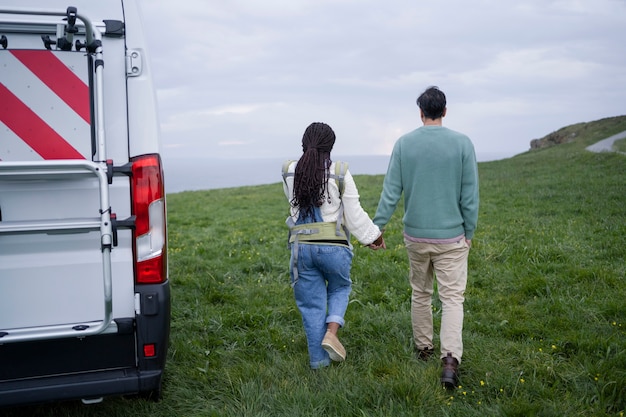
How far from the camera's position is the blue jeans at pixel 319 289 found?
4207 millimetres

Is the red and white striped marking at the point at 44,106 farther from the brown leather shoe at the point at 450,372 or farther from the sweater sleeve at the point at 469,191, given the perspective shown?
the brown leather shoe at the point at 450,372

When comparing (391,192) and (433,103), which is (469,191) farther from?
(433,103)

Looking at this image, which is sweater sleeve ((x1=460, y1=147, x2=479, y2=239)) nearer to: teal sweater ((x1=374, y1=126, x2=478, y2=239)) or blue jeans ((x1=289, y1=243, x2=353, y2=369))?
teal sweater ((x1=374, y1=126, x2=478, y2=239))

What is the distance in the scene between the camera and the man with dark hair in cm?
414

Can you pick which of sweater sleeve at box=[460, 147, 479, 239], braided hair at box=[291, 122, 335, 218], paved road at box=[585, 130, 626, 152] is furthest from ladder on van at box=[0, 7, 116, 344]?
paved road at box=[585, 130, 626, 152]

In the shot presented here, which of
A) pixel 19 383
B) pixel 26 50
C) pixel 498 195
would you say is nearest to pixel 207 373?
pixel 19 383

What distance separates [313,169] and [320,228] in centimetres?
47

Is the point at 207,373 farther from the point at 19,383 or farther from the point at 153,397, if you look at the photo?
the point at 19,383

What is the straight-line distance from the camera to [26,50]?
303cm

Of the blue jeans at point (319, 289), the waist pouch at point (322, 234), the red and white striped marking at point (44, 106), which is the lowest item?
the blue jeans at point (319, 289)

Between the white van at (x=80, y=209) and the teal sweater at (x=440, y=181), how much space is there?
1.91m

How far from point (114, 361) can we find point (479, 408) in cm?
243

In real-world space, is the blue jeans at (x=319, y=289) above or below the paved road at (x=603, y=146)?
below

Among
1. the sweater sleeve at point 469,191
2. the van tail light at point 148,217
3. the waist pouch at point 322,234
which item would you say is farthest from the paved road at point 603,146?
the van tail light at point 148,217
